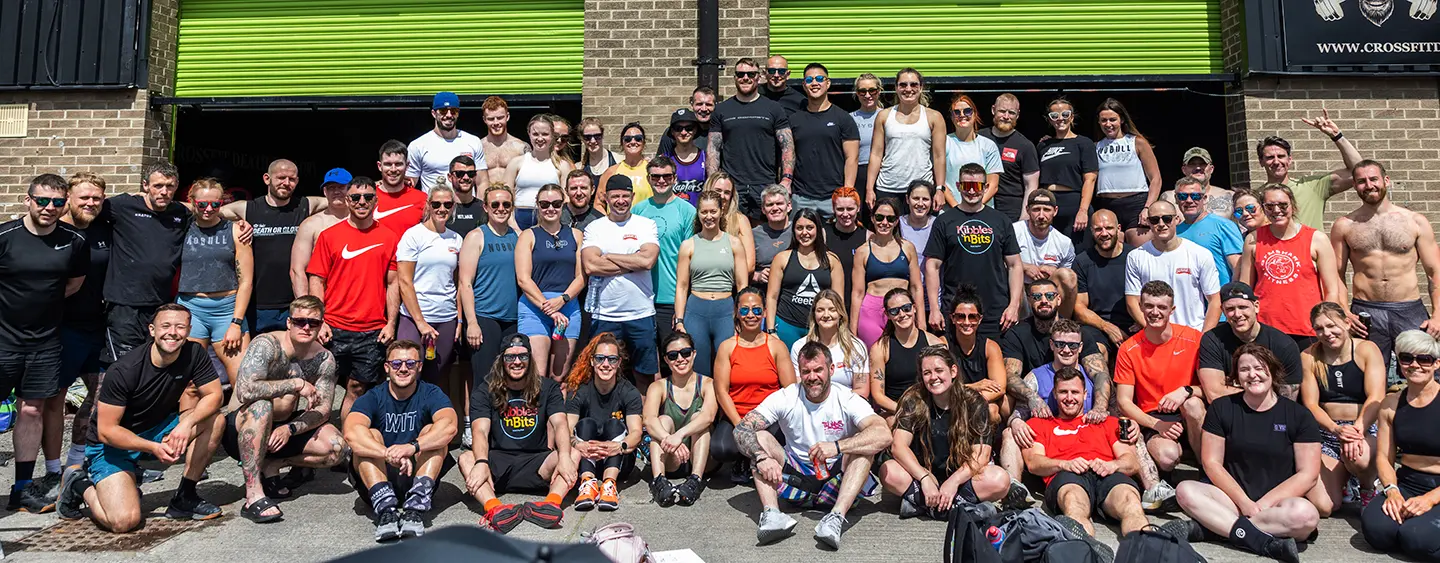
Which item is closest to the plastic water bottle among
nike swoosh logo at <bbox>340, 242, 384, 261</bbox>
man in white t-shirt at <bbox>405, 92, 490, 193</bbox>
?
nike swoosh logo at <bbox>340, 242, 384, 261</bbox>

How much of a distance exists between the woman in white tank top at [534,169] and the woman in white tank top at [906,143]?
8.83ft

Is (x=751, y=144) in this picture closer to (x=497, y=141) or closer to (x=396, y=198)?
(x=497, y=141)

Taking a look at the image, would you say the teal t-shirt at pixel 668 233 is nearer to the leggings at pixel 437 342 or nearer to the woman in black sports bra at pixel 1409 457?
the leggings at pixel 437 342

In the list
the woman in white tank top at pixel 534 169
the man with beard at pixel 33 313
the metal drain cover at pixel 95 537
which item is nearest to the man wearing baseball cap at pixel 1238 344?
the woman in white tank top at pixel 534 169

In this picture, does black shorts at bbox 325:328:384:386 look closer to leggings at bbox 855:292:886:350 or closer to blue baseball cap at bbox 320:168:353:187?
blue baseball cap at bbox 320:168:353:187

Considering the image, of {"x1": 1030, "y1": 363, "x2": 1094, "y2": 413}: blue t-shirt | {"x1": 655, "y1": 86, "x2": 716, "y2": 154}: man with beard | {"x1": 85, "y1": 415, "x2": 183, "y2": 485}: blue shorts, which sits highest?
{"x1": 655, "y1": 86, "x2": 716, "y2": 154}: man with beard

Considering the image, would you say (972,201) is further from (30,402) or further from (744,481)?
(30,402)

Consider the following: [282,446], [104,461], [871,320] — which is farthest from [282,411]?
[871,320]

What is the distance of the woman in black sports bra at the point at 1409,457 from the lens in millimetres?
5414

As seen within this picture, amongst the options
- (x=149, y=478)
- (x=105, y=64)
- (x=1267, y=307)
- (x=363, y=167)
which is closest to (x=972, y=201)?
(x=1267, y=307)

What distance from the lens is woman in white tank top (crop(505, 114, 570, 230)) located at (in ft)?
26.3

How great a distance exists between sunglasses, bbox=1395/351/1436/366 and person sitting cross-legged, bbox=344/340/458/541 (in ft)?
19.0

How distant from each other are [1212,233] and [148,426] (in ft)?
25.3

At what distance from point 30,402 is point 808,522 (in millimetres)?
5102
